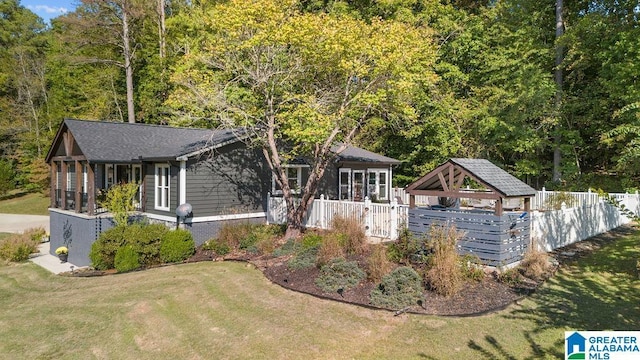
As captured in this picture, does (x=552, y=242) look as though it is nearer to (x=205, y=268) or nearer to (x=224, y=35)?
(x=205, y=268)

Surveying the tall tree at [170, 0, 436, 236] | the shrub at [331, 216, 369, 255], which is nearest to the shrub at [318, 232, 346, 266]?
the shrub at [331, 216, 369, 255]

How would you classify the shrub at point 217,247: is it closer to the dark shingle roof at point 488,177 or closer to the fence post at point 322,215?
the fence post at point 322,215

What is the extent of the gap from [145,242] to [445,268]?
9397 mm

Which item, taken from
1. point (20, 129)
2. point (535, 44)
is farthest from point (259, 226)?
point (20, 129)

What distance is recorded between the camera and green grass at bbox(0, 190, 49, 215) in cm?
3425

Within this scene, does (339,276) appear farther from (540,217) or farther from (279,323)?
(540,217)

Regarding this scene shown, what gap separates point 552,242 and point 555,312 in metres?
4.76

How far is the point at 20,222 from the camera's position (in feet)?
94.1

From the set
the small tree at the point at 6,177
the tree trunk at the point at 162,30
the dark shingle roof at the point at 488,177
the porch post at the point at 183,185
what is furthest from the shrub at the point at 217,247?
the small tree at the point at 6,177

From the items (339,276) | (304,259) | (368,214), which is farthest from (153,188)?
(339,276)

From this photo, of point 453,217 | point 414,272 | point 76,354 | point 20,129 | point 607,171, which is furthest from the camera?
point 20,129

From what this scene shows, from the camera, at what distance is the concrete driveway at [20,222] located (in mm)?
25828

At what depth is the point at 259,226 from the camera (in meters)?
14.3

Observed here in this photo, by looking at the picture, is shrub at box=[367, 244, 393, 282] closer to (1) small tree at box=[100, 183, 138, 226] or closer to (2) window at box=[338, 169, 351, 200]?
(1) small tree at box=[100, 183, 138, 226]
